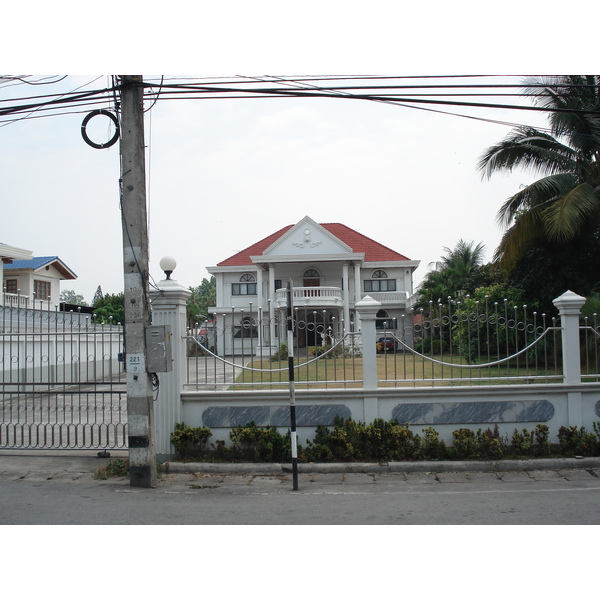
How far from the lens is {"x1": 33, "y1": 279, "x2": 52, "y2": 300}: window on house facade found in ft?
109

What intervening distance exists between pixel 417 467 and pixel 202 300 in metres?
68.0

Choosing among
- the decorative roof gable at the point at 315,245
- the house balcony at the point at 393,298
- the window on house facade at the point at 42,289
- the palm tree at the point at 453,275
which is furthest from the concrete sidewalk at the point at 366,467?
the house balcony at the point at 393,298

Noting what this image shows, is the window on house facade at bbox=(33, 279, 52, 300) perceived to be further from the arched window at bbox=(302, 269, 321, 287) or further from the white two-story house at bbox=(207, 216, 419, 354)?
the arched window at bbox=(302, 269, 321, 287)

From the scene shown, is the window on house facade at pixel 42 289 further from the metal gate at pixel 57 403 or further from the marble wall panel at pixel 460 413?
the marble wall panel at pixel 460 413

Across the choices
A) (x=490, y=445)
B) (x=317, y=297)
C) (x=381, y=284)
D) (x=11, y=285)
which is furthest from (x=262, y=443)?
(x=381, y=284)

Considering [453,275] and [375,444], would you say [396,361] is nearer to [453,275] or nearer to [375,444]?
[375,444]

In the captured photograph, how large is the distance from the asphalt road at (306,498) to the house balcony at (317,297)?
24683 mm

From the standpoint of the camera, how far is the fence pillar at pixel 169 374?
8.31m

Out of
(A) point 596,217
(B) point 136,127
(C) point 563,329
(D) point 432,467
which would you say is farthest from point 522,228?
(B) point 136,127

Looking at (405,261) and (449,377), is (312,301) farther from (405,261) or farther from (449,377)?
(449,377)

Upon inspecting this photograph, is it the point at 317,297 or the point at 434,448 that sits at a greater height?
the point at 317,297

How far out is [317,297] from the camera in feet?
109

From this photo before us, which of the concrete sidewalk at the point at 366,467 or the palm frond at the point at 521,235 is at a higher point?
the palm frond at the point at 521,235

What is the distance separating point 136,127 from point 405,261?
31.2 meters
